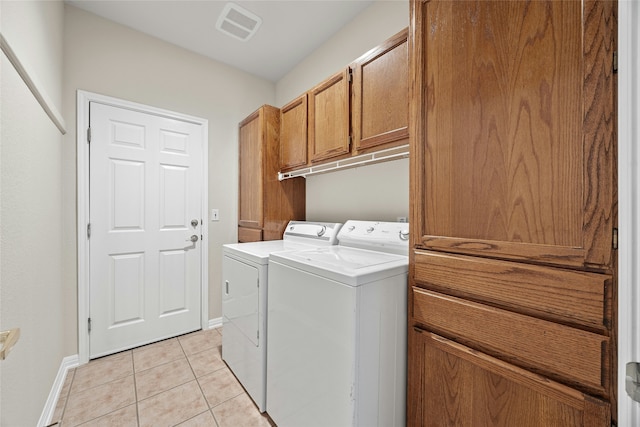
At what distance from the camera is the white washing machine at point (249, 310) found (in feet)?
5.04

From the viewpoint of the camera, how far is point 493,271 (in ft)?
2.99

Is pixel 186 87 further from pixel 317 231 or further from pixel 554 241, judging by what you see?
pixel 554 241

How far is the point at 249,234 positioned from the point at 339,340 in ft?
5.84

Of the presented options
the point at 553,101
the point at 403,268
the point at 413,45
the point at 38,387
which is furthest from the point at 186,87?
the point at 553,101

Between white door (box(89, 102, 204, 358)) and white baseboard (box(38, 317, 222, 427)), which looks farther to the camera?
white door (box(89, 102, 204, 358))

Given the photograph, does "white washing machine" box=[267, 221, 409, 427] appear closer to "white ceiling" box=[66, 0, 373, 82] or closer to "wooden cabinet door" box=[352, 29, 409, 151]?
"wooden cabinet door" box=[352, 29, 409, 151]

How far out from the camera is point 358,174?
213 centimetres

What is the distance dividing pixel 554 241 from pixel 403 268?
0.55 meters

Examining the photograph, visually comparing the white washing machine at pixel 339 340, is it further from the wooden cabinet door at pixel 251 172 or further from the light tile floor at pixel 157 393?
the wooden cabinet door at pixel 251 172

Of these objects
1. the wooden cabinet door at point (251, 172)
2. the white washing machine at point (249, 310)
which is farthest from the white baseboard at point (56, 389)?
the wooden cabinet door at point (251, 172)

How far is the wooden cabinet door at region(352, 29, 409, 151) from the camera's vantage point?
1.45 metres
